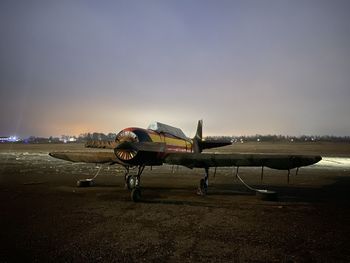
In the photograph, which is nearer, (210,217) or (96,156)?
(210,217)

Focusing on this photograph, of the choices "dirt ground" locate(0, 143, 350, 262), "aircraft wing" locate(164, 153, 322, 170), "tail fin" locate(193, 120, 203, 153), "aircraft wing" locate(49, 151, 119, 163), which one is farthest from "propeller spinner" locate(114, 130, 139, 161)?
"tail fin" locate(193, 120, 203, 153)

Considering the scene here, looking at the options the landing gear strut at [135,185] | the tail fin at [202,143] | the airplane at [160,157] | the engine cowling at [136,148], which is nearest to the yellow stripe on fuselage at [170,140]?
the airplane at [160,157]

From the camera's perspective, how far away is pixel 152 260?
5355 millimetres

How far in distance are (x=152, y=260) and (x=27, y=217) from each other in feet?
16.4

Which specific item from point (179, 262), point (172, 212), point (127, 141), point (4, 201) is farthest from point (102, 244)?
point (4, 201)

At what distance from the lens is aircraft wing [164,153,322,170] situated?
1106 centimetres

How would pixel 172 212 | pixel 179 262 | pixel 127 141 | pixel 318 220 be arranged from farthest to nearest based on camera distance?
pixel 127 141
pixel 172 212
pixel 318 220
pixel 179 262

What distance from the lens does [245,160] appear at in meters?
11.8

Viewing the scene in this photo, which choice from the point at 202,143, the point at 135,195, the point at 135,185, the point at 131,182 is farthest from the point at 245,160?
the point at 202,143

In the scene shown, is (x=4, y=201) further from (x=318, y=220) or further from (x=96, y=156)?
(x=318, y=220)

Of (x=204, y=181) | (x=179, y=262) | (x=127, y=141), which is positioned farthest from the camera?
(x=204, y=181)

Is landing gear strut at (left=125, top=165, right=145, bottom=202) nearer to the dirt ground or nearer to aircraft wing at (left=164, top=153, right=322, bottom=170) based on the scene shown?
the dirt ground

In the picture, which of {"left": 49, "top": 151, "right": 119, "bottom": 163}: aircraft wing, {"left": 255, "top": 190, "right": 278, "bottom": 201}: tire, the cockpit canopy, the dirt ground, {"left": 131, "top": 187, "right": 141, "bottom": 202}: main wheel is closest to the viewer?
the dirt ground

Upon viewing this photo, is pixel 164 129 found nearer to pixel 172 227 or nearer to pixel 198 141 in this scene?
pixel 198 141
